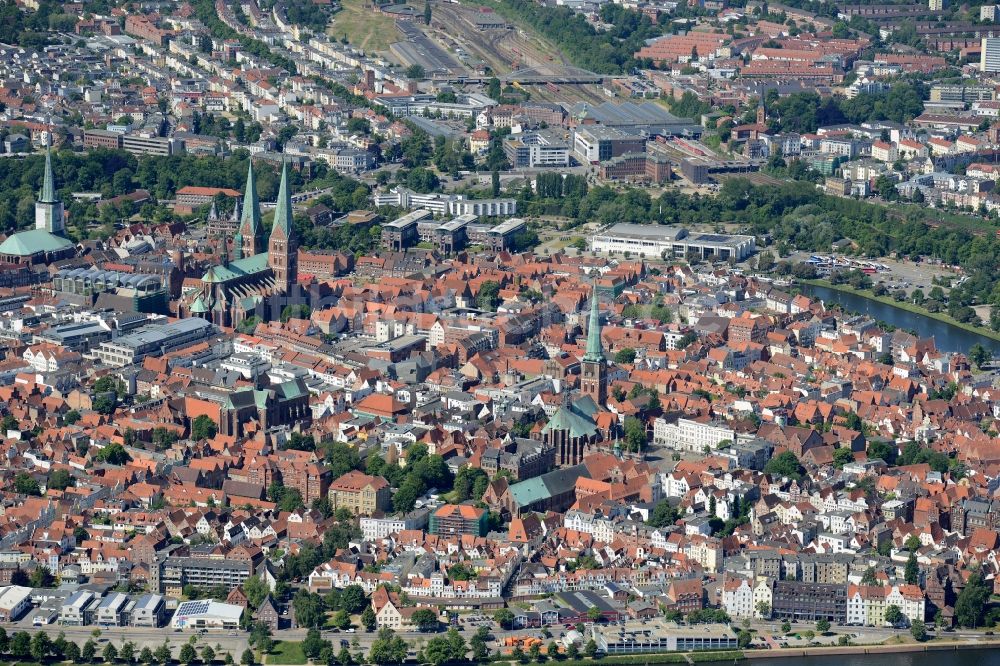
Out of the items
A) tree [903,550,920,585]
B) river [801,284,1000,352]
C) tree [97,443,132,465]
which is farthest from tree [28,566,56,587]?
river [801,284,1000,352]

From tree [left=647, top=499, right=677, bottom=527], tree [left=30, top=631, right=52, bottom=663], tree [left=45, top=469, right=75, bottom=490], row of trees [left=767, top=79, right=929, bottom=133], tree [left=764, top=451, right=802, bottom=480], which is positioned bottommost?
tree [left=30, top=631, right=52, bottom=663]

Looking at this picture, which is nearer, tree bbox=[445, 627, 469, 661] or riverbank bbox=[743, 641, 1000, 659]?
tree bbox=[445, 627, 469, 661]

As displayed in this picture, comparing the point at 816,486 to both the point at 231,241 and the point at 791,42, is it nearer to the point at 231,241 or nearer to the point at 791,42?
the point at 231,241

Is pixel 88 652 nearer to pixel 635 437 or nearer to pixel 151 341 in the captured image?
pixel 635 437

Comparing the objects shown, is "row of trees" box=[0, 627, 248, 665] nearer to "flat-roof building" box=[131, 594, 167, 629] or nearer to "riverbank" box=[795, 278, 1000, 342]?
"flat-roof building" box=[131, 594, 167, 629]

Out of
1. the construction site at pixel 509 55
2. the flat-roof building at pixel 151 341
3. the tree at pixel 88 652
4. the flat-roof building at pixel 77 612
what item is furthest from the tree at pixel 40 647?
the construction site at pixel 509 55

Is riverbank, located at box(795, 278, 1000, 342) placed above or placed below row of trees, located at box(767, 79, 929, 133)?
below

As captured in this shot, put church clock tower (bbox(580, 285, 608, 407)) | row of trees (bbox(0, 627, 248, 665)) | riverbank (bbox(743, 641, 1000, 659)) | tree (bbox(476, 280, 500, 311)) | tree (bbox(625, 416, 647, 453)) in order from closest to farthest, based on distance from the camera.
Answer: row of trees (bbox(0, 627, 248, 665)) → riverbank (bbox(743, 641, 1000, 659)) → tree (bbox(625, 416, 647, 453)) → church clock tower (bbox(580, 285, 608, 407)) → tree (bbox(476, 280, 500, 311))
